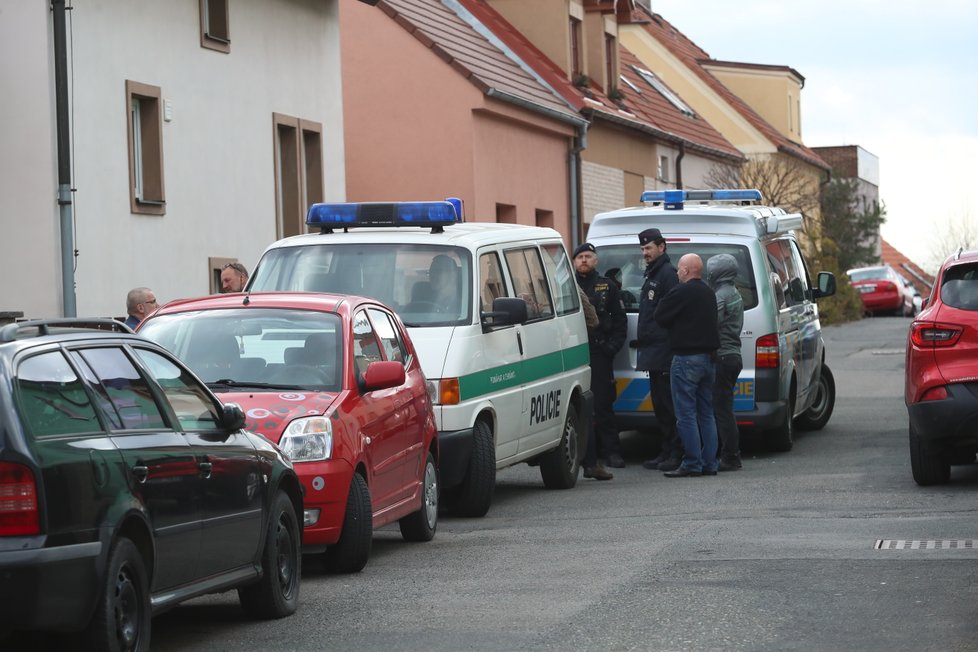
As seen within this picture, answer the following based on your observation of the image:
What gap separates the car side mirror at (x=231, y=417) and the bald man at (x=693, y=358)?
23.3ft

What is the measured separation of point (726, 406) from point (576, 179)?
1906 cm

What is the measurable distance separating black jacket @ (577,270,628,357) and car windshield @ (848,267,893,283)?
40.5 metres

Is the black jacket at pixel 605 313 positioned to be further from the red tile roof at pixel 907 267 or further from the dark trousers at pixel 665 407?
the red tile roof at pixel 907 267

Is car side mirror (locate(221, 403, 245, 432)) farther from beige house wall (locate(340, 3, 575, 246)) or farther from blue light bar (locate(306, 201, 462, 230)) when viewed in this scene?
beige house wall (locate(340, 3, 575, 246))

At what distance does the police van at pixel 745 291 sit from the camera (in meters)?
15.8

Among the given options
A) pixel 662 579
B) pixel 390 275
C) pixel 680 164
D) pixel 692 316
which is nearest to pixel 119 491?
pixel 662 579

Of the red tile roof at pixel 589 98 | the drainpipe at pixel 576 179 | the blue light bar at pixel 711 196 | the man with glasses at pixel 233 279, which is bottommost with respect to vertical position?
the man with glasses at pixel 233 279

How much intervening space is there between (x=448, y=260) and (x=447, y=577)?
368 cm

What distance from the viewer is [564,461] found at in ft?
46.7

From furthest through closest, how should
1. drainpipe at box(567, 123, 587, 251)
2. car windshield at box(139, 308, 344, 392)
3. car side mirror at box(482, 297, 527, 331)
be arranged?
drainpipe at box(567, 123, 587, 251), car side mirror at box(482, 297, 527, 331), car windshield at box(139, 308, 344, 392)

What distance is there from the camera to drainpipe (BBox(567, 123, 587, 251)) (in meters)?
33.8

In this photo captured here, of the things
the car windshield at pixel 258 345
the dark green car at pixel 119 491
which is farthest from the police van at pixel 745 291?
the dark green car at pixel 119 491

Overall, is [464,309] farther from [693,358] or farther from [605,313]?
[605,313]

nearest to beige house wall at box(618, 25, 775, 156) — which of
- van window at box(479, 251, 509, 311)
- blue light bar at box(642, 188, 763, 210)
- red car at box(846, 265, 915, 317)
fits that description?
red car at box(846, 265, 915, 317)
